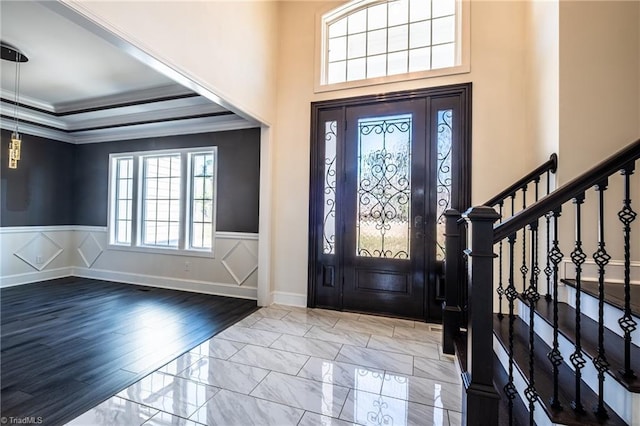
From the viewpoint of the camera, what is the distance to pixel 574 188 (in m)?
1.26

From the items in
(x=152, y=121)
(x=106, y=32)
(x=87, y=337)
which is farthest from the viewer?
(x=152, y=121)

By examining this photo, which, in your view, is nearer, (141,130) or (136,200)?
(141,130)

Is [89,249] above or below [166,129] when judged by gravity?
below

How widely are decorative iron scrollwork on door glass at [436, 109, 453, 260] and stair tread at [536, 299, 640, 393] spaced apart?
4.19 feet

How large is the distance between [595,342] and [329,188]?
9.02 feet

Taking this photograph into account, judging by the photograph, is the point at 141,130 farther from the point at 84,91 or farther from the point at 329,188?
the point at 329,188

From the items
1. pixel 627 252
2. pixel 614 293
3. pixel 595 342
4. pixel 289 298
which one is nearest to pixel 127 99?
pixel 289 298

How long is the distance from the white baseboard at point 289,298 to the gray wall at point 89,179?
105cm

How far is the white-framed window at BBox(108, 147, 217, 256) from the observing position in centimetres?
469

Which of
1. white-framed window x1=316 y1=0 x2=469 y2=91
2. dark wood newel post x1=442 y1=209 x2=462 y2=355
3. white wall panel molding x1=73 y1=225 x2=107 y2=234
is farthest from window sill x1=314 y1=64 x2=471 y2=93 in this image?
white wall panel molding x1=73 y1=225 x2=107 y2=234

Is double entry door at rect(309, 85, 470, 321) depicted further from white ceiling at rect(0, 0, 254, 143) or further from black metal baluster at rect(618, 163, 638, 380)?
black metal baluster at rect(618, 163, 638, 380)

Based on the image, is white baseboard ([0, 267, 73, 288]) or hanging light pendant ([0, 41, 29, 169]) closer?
hanging light pendant ([0, 41, 29, 169])

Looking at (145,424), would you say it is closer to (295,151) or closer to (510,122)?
(295,151)

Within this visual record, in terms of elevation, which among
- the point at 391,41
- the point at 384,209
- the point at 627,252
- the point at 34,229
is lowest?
the point at 34,229
